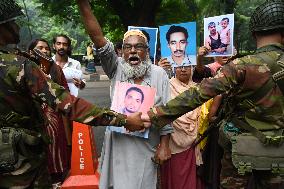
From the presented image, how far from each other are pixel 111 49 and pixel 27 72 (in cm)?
93

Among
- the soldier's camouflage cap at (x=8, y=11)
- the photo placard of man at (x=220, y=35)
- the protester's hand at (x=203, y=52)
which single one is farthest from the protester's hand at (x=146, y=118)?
the photo placard of man at (x=220, y=35)

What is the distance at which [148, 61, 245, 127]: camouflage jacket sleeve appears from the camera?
3.21 meters

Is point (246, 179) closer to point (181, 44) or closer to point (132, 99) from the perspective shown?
point (132, 99)

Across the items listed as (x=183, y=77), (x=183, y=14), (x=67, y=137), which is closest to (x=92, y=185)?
(x=67, y=137)

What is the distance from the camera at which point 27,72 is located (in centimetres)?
294

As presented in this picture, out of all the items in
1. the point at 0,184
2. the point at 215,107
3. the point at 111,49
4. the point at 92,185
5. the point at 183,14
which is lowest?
the point at 92,185

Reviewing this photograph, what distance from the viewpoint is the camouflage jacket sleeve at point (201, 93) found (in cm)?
321

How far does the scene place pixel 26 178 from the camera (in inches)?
122

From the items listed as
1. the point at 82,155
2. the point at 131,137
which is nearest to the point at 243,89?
the point at 131,137

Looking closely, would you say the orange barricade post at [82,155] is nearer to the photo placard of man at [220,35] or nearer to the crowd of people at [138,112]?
the crowd of people at [138,112]

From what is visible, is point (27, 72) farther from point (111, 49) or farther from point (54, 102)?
point (111, 49)

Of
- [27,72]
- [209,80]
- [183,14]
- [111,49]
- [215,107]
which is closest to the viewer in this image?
[27,72]

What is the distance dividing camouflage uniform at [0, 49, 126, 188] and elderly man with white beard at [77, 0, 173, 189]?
0.46m

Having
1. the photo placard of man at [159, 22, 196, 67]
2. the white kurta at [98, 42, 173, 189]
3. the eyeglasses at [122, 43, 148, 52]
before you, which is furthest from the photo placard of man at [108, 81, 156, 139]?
the photo placard of man at [159, 22, 196, 67]
